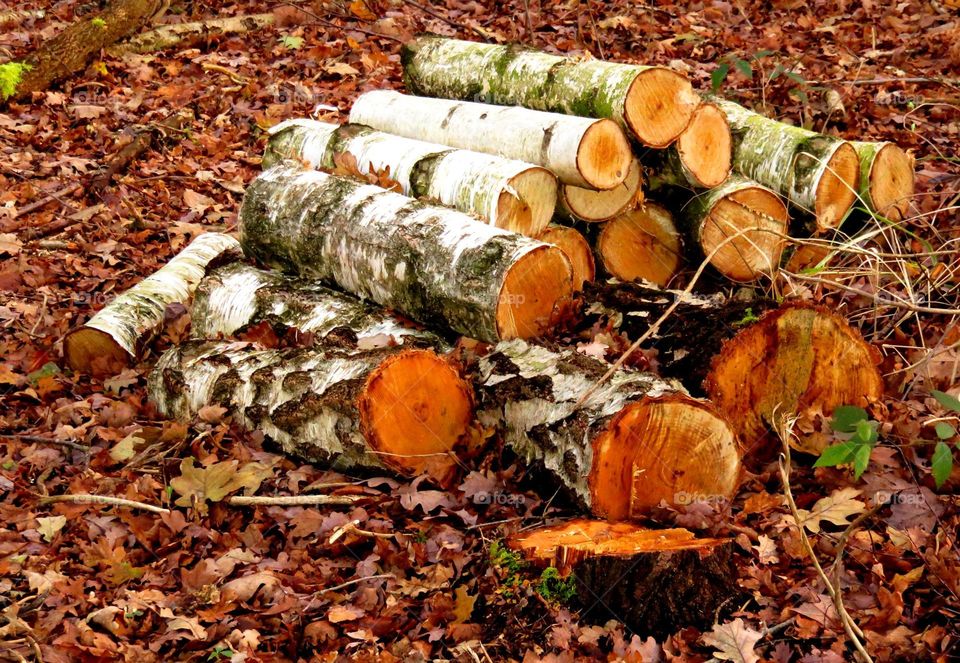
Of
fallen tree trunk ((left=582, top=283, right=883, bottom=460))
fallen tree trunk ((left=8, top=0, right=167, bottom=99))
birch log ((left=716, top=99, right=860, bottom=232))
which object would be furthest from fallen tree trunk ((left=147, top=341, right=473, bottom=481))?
fallen tree trunk ((left=8, top=0, right=167, bottom=99))

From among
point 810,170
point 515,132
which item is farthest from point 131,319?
point 810,170

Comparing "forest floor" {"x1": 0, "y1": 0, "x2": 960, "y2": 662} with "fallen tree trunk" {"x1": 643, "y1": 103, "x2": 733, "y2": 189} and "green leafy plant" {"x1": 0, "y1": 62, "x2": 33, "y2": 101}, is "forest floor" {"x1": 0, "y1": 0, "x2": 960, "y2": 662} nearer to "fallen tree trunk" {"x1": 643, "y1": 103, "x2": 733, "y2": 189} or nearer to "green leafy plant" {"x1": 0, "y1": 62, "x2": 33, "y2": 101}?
"fallen tree trunk" {"x1": 643, "y1": 103, "x2": 733, "y2": 189}

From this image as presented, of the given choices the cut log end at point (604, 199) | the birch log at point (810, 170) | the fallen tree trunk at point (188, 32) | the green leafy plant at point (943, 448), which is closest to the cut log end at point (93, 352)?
the cut log end at point (604, 199)

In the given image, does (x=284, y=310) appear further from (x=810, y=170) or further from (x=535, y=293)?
(x=810, y=170)

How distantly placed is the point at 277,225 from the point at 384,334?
4.33 feet

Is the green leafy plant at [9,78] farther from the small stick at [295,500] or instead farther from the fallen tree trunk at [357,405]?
the small stick at [295,500]

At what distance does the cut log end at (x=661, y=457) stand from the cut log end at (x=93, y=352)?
348 centimetres

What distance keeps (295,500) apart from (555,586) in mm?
1334

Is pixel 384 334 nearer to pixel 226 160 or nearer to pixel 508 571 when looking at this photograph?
pixel 508 571

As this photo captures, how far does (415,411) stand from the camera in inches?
164

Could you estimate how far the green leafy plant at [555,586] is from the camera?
3502 mm

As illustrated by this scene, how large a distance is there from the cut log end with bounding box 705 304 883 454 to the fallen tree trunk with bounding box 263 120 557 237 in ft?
5.42

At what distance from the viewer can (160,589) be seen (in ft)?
12.7

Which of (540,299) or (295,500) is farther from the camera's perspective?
(540,299)
